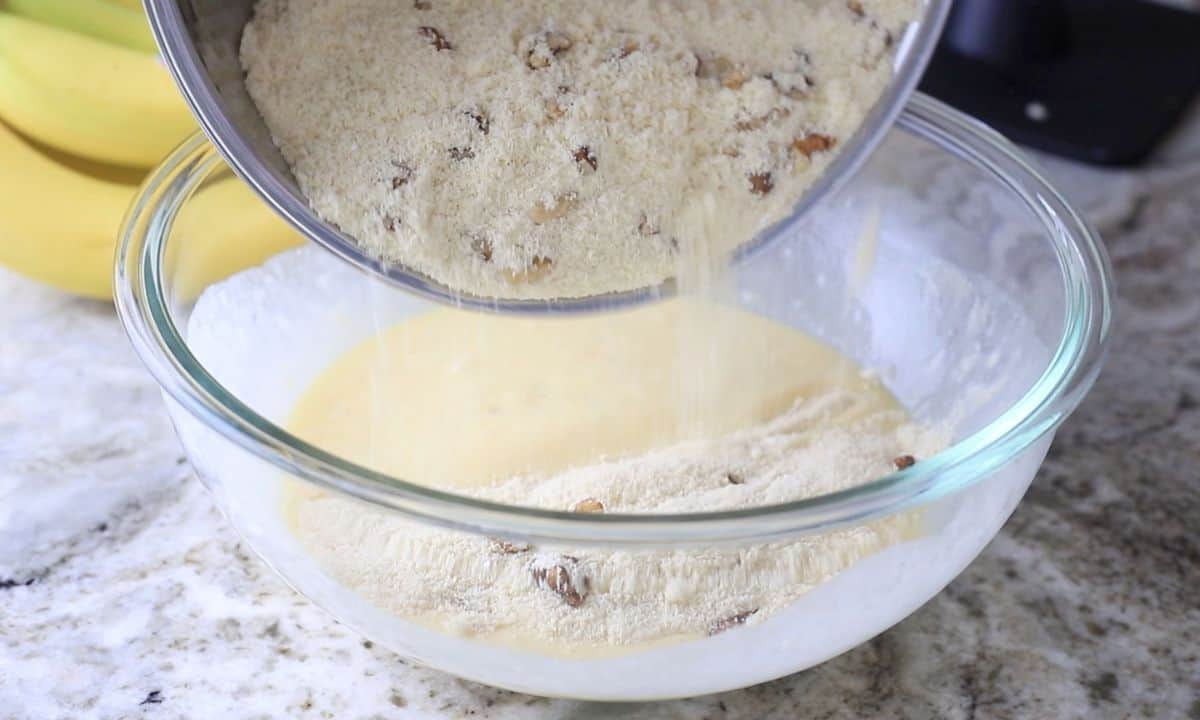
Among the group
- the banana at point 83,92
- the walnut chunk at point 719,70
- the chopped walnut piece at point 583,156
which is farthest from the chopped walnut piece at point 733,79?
the banana at point 83,92

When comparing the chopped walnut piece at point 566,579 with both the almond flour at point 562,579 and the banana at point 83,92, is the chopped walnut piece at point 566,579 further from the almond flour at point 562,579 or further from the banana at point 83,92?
the banana at point 83,92

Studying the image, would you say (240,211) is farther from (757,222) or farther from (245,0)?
(757,222)

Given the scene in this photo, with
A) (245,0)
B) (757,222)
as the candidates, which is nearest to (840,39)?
(757,222)

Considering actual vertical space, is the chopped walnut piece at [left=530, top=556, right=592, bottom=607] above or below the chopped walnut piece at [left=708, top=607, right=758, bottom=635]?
above

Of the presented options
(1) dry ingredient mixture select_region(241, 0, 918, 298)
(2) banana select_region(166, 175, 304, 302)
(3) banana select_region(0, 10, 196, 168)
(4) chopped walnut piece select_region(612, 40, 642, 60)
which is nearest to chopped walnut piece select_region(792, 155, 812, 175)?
(1) dry ingredient mixture select_region(241, 0, 918, 298)

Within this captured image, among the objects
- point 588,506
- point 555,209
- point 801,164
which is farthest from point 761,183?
point 588,506

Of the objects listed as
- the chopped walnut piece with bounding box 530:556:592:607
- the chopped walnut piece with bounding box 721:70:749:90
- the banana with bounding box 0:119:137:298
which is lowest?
the chopped walnut piece with bounding box 530:556:592:607

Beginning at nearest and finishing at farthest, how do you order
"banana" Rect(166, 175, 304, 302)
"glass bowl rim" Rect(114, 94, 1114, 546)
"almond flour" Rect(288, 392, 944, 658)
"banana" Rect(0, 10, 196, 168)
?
"glass bowl rim" Rect(114, 94, 1114, 546) → "almond flour" Rect(288, 392, 944, 658) → "banana" Rect(166, 175, 304, 302) → "banana" Rect(0, 10, 196, 168)

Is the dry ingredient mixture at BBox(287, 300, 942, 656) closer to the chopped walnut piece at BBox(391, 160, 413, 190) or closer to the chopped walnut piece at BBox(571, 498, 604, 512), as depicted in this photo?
the chopped walnut piece at BBox(571, 498, 604, 512)

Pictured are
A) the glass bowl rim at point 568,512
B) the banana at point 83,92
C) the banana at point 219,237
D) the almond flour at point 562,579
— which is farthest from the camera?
the banana at point 83,92
